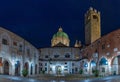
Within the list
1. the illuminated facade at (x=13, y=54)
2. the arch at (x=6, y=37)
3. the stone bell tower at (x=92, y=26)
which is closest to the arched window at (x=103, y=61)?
the illuminated facade at (x=13, y=54)

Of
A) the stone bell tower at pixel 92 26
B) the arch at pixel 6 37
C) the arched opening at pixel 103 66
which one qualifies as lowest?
the arched opening at pixel 103 66

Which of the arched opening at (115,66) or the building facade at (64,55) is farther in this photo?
the arched opening at (115,66)

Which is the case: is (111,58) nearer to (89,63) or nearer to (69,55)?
(89,63)

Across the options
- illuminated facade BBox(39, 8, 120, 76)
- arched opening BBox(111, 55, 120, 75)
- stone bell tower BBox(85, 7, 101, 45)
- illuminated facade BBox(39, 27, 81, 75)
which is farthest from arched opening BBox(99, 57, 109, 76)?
stone bell tower BBox(85, 7, 101, 45)

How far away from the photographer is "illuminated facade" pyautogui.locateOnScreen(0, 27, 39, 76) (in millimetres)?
44425

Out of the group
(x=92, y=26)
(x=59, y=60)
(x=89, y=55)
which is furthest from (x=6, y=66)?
(x=92, y=26)

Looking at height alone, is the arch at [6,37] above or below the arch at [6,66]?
above

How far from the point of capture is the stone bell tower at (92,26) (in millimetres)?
82750

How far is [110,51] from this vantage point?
47.4 m

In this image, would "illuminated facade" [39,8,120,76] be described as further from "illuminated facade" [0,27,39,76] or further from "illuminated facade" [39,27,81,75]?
"illuminated facade" [0,27,39,76]

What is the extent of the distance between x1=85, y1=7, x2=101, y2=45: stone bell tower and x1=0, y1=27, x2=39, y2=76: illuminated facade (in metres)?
30.2

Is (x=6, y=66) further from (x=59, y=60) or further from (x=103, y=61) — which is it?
(x=59, y=60)

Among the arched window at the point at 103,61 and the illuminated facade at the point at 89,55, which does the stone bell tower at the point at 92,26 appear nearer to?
the illuminated facade at the point at 89,55

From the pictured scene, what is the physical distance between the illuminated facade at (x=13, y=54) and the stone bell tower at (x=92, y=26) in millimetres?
30227
